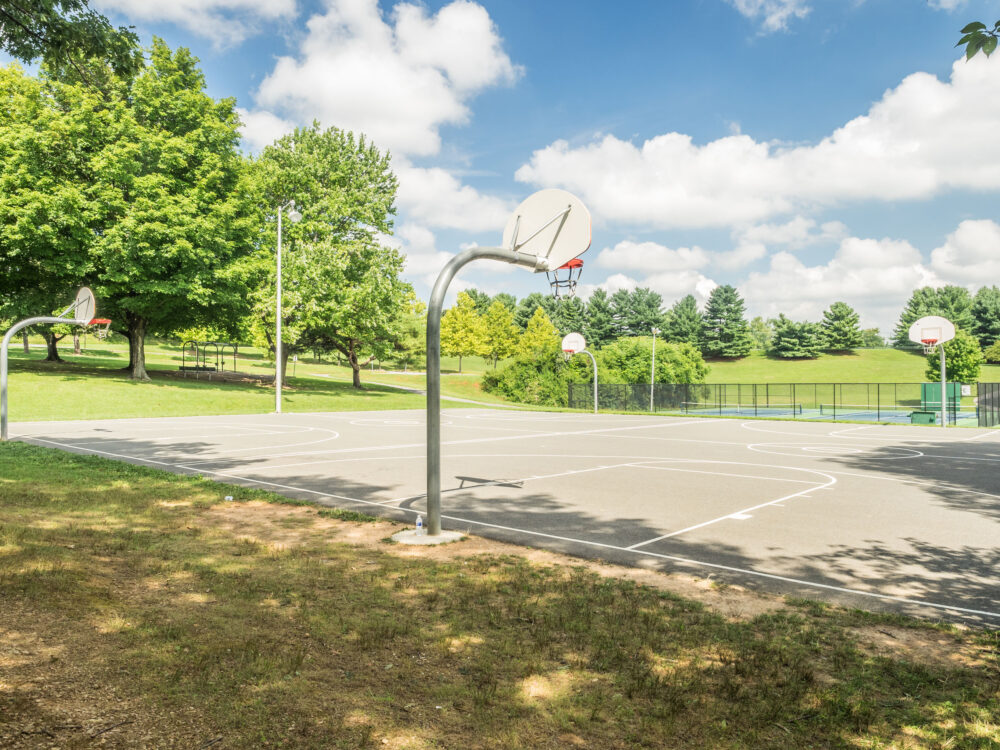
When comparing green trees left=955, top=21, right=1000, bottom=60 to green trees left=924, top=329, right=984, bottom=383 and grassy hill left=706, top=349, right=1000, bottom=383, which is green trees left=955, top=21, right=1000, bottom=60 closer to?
green trees left=924, top=329, right=984, bottom=383

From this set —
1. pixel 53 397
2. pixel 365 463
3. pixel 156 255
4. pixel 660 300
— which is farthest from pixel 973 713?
pixel 660 300

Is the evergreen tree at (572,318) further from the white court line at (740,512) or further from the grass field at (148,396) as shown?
the white court line at (740,512)

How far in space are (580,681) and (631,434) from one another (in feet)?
61.8

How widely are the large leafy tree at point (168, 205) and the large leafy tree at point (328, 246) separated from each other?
1.96 meters

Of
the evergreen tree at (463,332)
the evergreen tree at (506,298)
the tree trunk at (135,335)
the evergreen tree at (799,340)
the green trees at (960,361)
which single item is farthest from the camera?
the evergreen tree at (506,298)

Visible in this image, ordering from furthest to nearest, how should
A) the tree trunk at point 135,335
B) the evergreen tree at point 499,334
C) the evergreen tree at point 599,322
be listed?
the evergreen tree at point 599,322 < the evergreen tree at point 499,334 < the tree trunk at point 135,335

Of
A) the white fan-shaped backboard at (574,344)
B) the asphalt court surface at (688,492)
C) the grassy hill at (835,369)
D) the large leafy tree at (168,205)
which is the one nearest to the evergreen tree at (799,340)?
the grassy hill at (835,369)

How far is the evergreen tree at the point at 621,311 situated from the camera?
99.3 meters

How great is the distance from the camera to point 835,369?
85438mm

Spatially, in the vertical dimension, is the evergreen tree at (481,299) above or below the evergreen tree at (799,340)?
above

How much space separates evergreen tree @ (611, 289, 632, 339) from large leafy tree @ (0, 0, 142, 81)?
307 ft

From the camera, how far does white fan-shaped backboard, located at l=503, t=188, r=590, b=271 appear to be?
775cm

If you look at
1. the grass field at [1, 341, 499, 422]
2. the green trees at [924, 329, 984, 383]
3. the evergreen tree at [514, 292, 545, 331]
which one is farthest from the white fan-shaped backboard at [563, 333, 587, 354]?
the evergreen tree at [514, 292, 545, 331]

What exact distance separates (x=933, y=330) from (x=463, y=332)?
1721 inches
